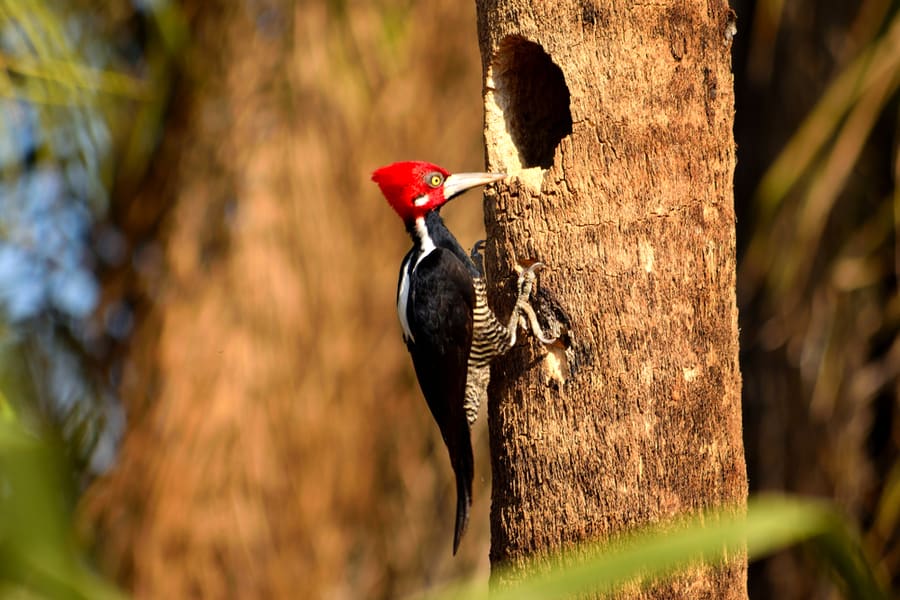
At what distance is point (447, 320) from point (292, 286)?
2565mm

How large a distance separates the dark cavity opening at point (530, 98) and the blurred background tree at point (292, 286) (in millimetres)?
2415

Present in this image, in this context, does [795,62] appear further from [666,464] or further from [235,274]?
[666,464]

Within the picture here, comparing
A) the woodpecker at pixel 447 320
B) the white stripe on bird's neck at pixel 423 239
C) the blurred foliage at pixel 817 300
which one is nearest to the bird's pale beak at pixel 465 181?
the woodpecker at pixel 447 320

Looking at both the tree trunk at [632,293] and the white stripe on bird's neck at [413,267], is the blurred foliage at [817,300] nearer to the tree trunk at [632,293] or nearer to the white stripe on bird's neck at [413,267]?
the white stripe on bird's neck at [413,267]

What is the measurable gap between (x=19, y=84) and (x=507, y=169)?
8.05 feet

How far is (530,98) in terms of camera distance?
2941 mm

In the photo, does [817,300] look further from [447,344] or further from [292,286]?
[447,344]

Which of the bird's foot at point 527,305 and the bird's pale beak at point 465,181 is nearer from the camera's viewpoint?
the bird's foot at point 527,305

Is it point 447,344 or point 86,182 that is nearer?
point 447,344

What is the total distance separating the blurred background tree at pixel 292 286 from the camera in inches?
210

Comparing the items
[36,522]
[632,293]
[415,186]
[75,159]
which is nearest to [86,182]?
[75,159]

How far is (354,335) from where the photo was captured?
5746mm

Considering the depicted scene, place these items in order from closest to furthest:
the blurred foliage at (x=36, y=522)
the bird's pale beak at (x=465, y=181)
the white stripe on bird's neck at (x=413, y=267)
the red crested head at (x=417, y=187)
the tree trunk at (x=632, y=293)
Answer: the blurred foliage at (x=36, y=522)
the tree trunk at (x=632, y=293)
the bird's pale beak at (x=465, y=181)
the white stripe on bird's neck at (x=413, y=267)
the red crested head at (x=417, y=187)

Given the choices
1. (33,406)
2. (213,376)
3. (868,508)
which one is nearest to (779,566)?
(868,508)
